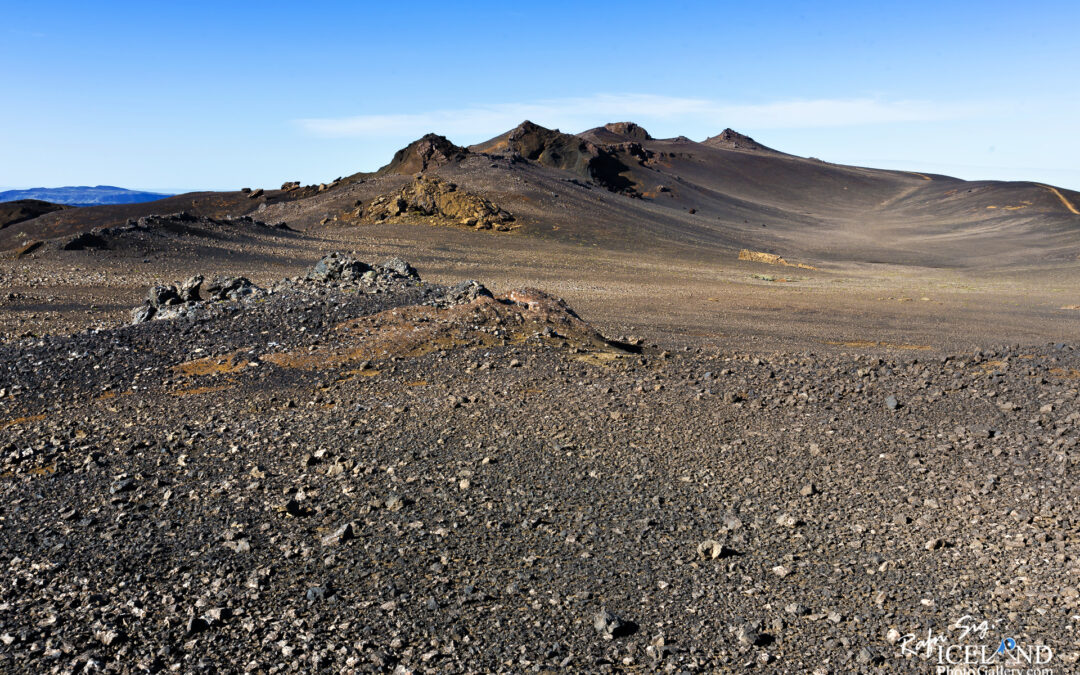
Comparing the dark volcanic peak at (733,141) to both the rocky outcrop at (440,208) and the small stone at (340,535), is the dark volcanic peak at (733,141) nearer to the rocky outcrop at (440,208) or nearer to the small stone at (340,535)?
the rocky outcrop at (440,208)

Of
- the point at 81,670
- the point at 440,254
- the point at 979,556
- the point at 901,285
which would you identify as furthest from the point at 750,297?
the point at 81,670

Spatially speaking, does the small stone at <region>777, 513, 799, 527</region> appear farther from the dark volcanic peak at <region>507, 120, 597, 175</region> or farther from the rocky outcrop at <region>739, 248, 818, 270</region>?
the dark volcanic peak at <region>507, 120, 597, 175</region>

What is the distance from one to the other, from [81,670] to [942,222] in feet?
277

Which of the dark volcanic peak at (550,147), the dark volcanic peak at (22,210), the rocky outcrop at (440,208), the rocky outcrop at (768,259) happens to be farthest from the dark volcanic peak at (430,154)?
the dark volcanic peak at (22,210)

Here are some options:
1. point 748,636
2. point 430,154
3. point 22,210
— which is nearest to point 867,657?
point 748,636

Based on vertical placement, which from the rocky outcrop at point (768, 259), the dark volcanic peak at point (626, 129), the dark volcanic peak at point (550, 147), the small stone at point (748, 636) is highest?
the dark volcanic peak at point (626, 129)

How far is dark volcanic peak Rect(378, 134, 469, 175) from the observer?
55.6 m

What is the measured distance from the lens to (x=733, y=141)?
462 feet

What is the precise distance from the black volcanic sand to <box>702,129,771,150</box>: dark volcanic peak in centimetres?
13594

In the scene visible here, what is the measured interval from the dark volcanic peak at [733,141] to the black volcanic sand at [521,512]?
135941 mm

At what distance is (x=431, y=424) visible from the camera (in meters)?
7.76

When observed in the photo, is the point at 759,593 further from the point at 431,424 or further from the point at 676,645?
the point at 431,424

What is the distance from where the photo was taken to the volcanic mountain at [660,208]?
42.3 meters

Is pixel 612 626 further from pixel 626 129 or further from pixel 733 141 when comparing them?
pixel 733 141
